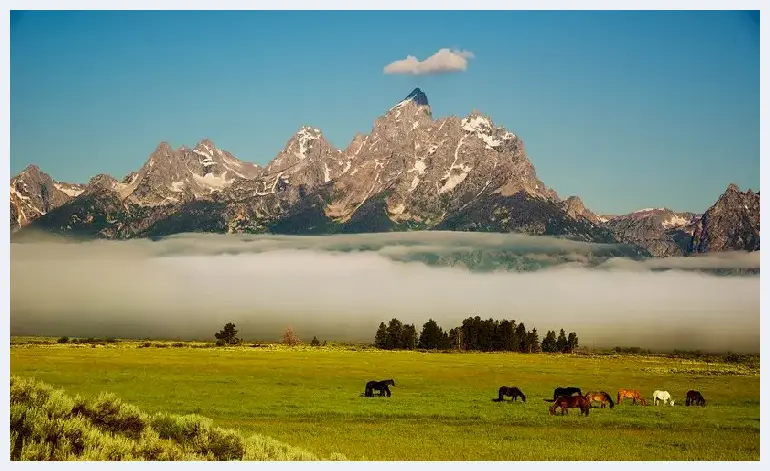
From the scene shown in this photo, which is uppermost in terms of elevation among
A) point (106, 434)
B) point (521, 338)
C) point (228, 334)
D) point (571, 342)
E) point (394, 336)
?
point (521, 338)

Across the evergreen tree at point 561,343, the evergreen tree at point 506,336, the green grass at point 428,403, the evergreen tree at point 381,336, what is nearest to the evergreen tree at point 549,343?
the evergreen tree at point 561,343

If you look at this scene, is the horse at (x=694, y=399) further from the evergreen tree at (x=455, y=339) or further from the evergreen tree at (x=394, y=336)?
the evergreen tree at (x=394, y=336)

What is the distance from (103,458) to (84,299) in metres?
56.1

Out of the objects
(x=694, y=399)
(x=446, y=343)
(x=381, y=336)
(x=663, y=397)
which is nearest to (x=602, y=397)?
(x=663, y=397)

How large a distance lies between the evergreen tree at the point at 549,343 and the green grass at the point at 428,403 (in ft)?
82.8

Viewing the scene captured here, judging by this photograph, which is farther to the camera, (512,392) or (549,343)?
(549,343)

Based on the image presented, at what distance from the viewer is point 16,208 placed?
10906cm

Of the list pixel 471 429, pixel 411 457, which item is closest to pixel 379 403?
pixel 471 429

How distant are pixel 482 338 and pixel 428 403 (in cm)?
5600

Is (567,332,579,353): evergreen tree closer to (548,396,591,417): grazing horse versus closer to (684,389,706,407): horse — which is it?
(684,389,706,407): horse

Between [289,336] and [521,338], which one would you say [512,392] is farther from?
[289,336]

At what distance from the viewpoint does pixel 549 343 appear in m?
99.2

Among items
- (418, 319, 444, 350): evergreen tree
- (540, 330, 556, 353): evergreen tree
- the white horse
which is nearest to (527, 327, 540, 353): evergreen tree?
(540, 330, 556, 353): evergreen tree

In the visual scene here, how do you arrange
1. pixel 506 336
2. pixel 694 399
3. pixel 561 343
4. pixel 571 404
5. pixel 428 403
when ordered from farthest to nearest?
pixel 506 336, pixel 561 343, pixel 694 399, pixel 428 403, pixel 571 404
